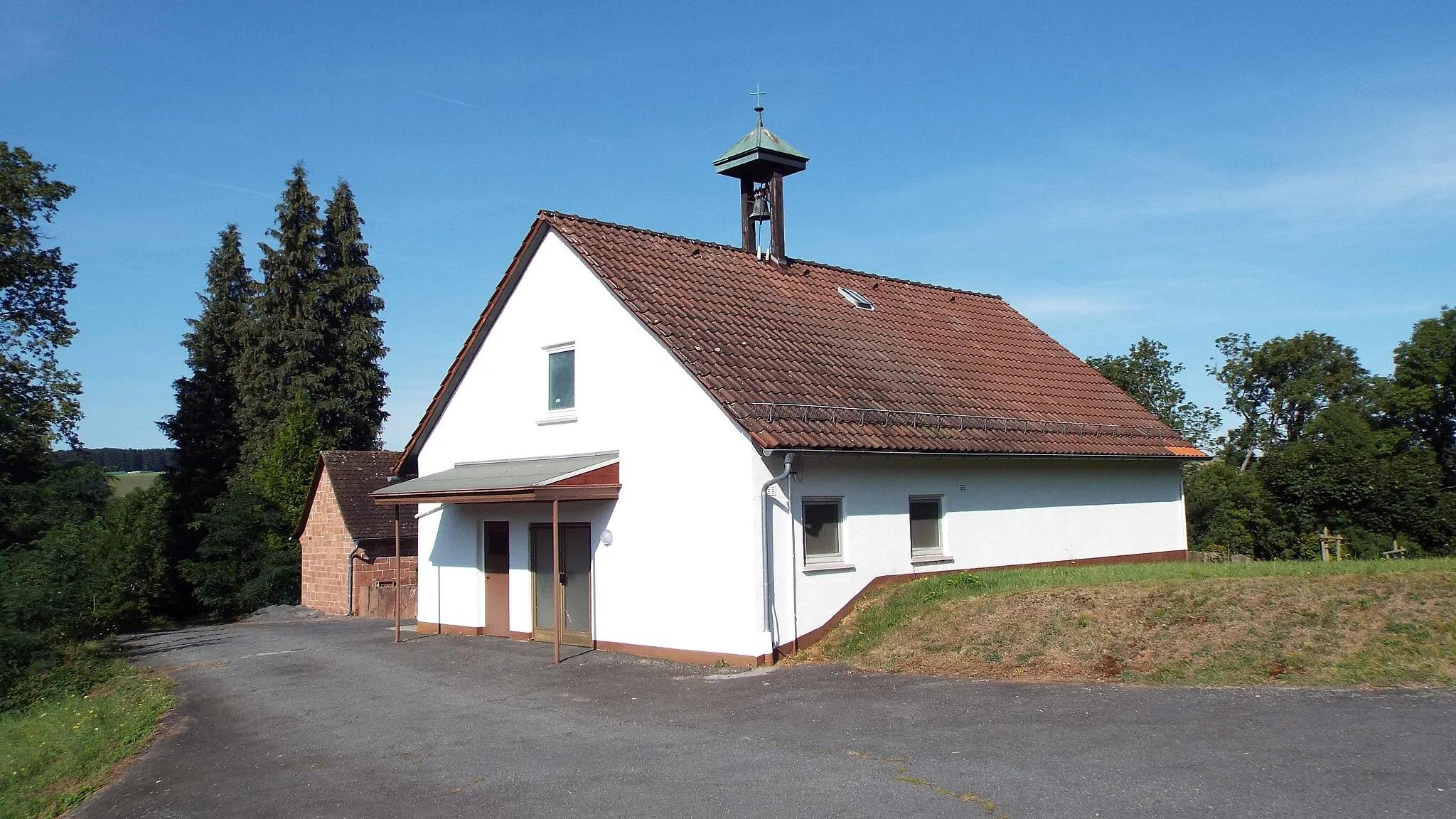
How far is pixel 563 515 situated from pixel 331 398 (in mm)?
30596

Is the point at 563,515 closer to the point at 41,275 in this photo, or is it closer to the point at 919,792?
the point at 919,792

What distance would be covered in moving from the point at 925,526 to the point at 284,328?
3516 cm

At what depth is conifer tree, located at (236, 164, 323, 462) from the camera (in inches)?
1761

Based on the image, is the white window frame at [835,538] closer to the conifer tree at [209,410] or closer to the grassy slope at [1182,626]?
the grassy slope at [1182,626]

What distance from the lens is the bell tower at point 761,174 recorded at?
21.2 metres

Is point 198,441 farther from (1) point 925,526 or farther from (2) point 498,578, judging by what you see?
(1) point 925,526

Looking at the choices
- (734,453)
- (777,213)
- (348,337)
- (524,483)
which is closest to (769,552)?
(734,453)

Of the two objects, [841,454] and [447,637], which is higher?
[841,454]

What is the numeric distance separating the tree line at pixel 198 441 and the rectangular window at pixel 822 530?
12060mm

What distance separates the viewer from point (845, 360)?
18.4m

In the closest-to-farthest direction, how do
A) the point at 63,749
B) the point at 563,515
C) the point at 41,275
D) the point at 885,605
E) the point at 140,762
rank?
the point at 140,762 → the point at 63,749 → the point at 885,605 → the point at 563,515 → the point at 41,275

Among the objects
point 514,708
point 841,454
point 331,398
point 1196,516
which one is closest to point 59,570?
point 514,708

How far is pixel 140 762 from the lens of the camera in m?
11.2

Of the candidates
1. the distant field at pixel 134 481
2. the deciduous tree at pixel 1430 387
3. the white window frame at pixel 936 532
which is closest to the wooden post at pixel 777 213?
the white window frame at pixel 936 532
